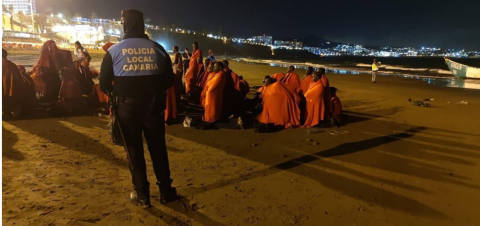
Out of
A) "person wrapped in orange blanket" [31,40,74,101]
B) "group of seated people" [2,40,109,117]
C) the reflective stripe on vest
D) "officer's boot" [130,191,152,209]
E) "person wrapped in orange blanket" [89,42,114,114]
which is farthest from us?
"person wrapped in orange blanket" [31,40,74,101]

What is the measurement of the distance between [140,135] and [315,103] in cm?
507

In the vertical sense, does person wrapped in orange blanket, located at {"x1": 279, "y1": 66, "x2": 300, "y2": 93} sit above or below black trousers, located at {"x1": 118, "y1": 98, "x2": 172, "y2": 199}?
above

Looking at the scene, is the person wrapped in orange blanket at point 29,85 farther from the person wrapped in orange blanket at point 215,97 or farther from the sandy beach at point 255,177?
the person wrapped in orange blanket at point 215,97

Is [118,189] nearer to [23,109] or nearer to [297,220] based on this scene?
[297,220]

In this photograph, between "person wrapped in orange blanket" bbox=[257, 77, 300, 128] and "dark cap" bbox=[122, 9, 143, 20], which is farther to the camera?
"person wrapped in orange blanket" bbox=[257, 77, 300, 128]

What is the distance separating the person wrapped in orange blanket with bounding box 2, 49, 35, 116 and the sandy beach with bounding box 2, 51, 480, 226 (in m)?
0.81

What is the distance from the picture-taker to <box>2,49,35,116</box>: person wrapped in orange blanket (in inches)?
304

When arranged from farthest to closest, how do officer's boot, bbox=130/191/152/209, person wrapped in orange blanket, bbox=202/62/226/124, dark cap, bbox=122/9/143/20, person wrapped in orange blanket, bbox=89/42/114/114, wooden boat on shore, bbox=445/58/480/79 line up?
wooden boat on shore, bbox=445/58/480/79, person wrapped in orange blanket, bbox=89/42/114/114, person wrapped in orange blanket, bbox=202/62/226/124, officer's boot, bbox=130/191/152/209, dark cap, bbox=122/9/143/20

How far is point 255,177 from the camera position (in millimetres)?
4621

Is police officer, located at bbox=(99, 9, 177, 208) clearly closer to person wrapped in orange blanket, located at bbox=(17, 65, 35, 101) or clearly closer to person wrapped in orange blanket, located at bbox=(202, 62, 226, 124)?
person wrapped in orange blanket, located at bbox=(202, 62, 226, 124)

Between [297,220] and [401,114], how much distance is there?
7.47 m

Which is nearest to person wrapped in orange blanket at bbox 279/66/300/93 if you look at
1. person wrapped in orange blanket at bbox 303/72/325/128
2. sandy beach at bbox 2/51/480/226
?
person wrapped in orange blanket at bbox 303/72/325/128

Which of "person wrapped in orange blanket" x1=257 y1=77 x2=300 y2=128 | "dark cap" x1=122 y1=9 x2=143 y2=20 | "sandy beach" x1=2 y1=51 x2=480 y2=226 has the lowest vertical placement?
"sandy beach" x1=2 y1=51 x2=480 y2=226

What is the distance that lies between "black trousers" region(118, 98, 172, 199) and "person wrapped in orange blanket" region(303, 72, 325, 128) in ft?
15.6
